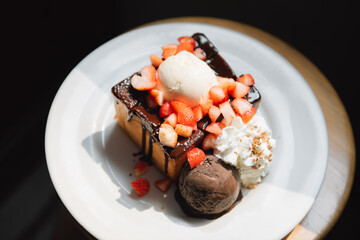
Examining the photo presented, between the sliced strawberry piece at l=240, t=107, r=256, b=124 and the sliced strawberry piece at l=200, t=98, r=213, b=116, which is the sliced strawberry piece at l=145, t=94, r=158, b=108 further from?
the sliced strawberry piece at l=240, t=107, r=256, b=124

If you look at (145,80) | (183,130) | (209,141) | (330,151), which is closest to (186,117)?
(183,130)

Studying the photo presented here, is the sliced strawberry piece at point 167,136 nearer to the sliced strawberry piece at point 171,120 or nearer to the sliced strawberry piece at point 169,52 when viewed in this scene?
the sliced strawberry piece at point 171,120

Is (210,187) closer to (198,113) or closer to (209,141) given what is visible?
(209,141)

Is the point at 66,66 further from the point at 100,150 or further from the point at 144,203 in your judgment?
the point at 144,203

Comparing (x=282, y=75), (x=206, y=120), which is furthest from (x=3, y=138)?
(x=282, y=75)

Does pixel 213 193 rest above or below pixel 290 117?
below
